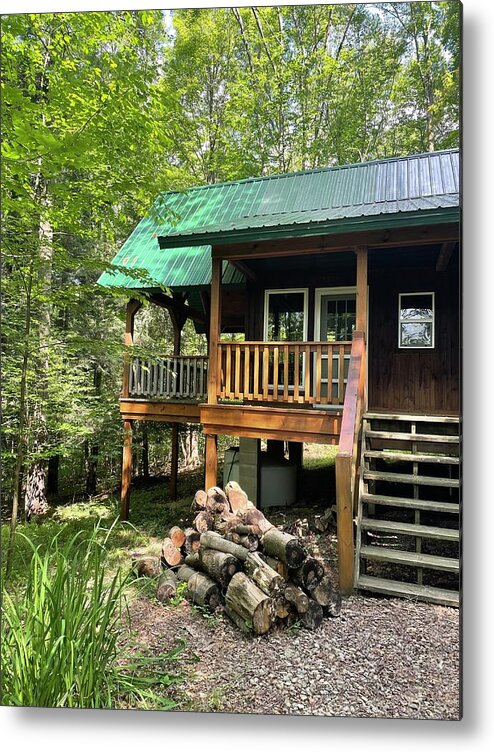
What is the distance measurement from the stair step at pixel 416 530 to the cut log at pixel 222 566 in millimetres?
1003

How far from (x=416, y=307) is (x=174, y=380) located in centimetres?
331

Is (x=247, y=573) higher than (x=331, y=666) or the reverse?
higher

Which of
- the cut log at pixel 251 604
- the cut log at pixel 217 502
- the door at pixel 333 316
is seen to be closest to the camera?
the cut log at pixel 251 604

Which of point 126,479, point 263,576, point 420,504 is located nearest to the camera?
point 263,576

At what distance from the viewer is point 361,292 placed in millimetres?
3371

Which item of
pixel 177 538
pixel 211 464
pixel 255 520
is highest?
pixel 211 464

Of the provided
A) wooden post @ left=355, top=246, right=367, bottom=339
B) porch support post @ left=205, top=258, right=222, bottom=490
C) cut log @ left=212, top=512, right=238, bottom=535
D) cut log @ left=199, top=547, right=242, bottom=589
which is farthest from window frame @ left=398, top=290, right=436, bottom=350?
cut log @ left=199, top=547, right=242, bottom=589

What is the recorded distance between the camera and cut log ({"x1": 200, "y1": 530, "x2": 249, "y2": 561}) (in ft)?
8.55

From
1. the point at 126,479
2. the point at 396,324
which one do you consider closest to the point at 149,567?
the point at 126,479

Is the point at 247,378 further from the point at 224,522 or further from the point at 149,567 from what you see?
the point at 149,567

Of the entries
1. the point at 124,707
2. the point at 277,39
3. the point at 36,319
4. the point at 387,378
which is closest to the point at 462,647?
the point at 124,707

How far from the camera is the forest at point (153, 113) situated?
2.34 metres

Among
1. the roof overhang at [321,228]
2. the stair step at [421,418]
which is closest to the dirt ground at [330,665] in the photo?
the stair step at [421,418]

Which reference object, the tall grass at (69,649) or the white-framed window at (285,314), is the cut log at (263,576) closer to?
the tall grass at (69,649)
